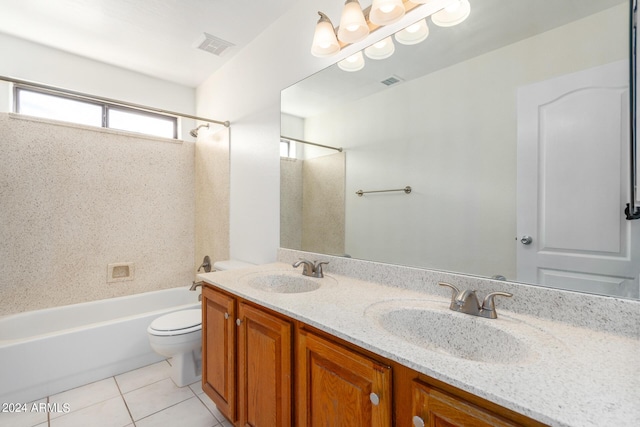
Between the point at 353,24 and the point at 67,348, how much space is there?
2.74 m

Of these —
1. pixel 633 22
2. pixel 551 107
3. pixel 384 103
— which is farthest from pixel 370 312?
pixel 633 22

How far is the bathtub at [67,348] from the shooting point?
1831 millimetres

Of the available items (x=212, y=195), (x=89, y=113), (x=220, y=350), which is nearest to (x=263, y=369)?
(x=220, y=350)

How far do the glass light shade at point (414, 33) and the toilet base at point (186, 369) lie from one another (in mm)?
2390

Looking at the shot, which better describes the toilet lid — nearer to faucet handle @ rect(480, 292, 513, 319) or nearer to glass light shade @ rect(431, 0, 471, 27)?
faucet handle @ rect(480, 292, 513, 319)

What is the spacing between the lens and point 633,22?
2.83 ft

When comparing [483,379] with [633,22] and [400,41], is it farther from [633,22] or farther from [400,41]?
[400,41]

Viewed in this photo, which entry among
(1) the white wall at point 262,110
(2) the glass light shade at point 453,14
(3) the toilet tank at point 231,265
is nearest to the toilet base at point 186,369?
(3) the toilet tank at point 231,265

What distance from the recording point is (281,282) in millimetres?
1720

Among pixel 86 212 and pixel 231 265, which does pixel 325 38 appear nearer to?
pixel 231 265

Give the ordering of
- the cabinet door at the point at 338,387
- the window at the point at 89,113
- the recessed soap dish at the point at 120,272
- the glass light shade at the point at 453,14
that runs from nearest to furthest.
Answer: the cabinet door at the point at 338,387, the glass light shade at the point at 453,14, the window at the point at 89,113, the recessed soap dish at the point at 120,272

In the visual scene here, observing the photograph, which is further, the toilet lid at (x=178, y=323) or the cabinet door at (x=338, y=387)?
the toilet lid at (x=178, y=323)

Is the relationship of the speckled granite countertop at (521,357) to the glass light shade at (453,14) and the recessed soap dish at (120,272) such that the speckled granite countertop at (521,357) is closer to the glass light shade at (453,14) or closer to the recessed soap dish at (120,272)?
the glass light shade at (453,14)

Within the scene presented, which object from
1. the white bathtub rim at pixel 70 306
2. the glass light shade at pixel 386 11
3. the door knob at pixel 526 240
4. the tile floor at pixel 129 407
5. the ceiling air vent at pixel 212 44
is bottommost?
the tile floor at pixel 129 407
